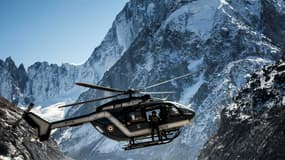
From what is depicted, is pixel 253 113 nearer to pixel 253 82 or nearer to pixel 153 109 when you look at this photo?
pixel 253 82

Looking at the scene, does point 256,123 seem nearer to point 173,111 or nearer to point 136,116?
point 173,111

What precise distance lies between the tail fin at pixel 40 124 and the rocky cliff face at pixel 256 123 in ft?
256

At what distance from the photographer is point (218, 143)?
16112 cm

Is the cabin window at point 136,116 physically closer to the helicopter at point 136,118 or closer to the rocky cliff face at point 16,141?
the helicopter at point 136,118

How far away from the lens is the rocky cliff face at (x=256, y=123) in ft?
409

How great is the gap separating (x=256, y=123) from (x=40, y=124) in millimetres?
102113

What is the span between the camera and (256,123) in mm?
140250

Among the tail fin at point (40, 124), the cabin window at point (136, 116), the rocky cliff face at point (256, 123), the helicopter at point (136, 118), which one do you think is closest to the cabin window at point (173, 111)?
the helicopter at point (136, 118)

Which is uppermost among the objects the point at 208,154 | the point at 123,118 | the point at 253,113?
the point at 123,118

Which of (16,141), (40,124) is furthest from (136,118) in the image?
(16,141)

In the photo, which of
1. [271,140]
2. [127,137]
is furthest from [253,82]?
[127,137]

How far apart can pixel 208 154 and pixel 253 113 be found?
21.4 m

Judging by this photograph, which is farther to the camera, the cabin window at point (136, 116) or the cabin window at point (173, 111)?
the cabin window at point (173, 111)

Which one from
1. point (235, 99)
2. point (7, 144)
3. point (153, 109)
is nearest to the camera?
point (153, 109)
